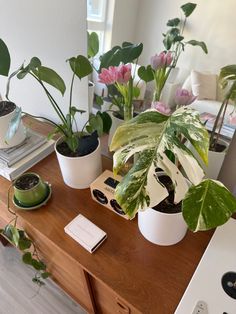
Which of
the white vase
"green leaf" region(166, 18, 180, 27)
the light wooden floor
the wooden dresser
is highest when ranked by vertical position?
"green leaf" region(166, 18, 180, 27)

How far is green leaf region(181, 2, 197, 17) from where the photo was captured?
634mm

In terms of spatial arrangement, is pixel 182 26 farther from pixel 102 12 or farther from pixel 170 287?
pixel 170 287

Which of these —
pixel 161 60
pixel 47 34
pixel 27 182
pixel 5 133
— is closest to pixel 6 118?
pixel 5 133

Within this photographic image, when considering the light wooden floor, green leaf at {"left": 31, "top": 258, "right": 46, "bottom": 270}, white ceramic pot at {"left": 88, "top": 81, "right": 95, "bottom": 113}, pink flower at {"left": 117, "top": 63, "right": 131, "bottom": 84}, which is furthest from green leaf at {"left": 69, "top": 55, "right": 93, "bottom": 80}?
the light wooden floor

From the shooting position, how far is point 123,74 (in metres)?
0.59

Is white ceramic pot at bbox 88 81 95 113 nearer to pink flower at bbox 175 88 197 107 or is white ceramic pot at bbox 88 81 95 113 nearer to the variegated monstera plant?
pink flower at bbox 175 88 197 107

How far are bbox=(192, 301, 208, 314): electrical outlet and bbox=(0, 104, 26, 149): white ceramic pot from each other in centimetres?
88

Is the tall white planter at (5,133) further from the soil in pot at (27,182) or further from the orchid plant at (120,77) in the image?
the orchid plant at (120,77)

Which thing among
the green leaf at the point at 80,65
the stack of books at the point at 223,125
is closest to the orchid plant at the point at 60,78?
the green leaf at the point at 80,65

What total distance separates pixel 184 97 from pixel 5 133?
72cm

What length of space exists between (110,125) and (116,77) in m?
0.29

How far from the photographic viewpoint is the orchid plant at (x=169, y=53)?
641 millimetres

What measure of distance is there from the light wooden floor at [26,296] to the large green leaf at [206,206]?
3.63 feet

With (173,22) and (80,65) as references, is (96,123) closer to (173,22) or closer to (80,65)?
(80,65)
